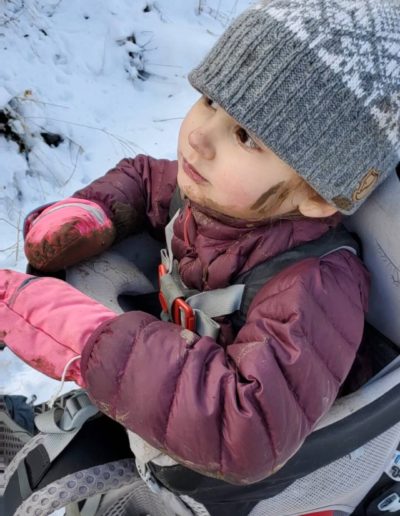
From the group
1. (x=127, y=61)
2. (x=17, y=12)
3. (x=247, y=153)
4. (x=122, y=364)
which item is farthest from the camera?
(x=127, y=61)

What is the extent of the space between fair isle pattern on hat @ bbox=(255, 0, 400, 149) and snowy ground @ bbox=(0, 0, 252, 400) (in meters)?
1.38

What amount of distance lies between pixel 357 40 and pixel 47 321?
2.46 ft

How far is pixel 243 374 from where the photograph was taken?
1045 millimetres

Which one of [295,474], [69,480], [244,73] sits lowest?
[69,480]

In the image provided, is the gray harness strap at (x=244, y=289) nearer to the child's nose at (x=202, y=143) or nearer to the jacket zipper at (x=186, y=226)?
the jacket zipper at (x=186, y=226)

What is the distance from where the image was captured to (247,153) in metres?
1.17

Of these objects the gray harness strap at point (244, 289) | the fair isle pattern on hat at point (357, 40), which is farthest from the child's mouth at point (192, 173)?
the fair isle pattern on hat at point (357, 40)

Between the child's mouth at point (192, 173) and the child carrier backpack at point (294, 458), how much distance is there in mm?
251

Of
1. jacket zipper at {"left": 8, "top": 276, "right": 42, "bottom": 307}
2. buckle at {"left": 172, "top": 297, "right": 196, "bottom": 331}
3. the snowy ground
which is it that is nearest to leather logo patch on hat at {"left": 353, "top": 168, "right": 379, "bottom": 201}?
buckle at {"left": 172, "top": 297, "right": 196, "bottom": 331}

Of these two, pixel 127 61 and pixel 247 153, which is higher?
pixel 247 153

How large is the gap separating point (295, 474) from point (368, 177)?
578mm

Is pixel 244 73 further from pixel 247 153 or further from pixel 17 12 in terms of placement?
pixel 17 12

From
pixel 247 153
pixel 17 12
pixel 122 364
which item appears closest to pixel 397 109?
pixel 247 153

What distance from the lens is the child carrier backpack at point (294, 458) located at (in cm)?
117
